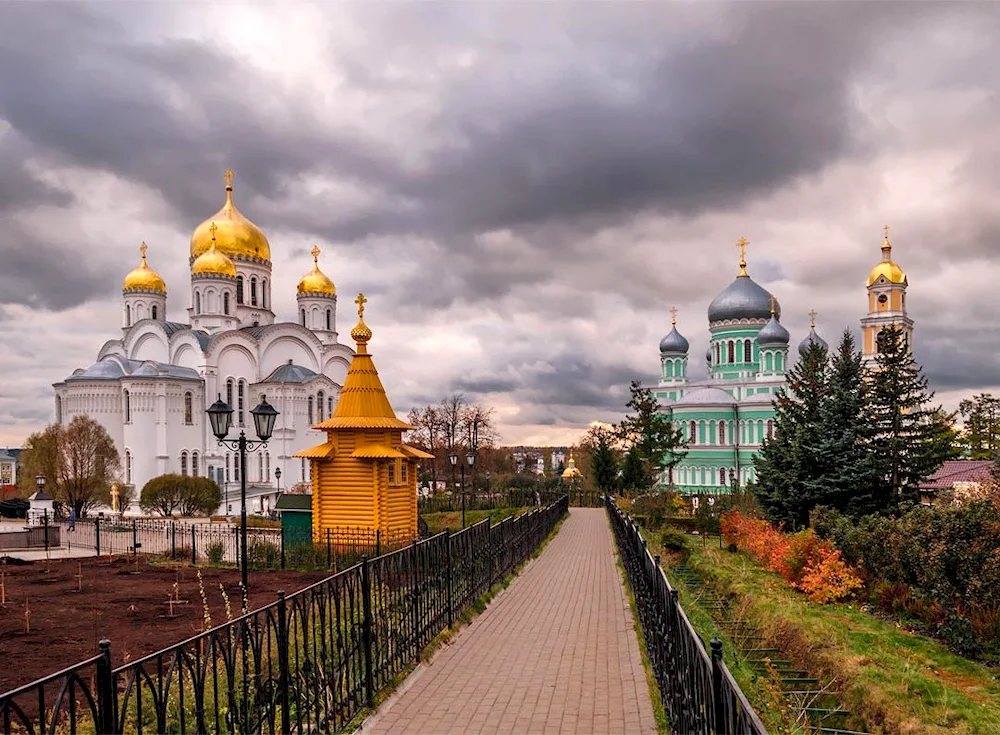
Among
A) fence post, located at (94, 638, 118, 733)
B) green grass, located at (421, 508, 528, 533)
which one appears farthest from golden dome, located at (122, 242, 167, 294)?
fence post, located at (94, 638, 118, 733)

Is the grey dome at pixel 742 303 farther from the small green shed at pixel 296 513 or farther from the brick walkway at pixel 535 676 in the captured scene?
the brick walkway at pixel 535 676

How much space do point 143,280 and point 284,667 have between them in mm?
45418

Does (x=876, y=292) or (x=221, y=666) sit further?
(x=876, y=292)

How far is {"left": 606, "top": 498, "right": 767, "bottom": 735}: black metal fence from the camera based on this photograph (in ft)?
9.82

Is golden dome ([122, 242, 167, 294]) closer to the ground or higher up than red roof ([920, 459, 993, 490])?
higher up

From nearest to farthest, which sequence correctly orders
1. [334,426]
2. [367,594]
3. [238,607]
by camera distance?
[367,594], [238,607], [334,426]

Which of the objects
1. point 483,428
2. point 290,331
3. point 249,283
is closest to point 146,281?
point 249,283

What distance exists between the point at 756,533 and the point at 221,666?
1282 centimetres

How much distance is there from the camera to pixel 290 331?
43312 millimetres

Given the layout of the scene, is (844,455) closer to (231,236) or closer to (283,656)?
(283,656)

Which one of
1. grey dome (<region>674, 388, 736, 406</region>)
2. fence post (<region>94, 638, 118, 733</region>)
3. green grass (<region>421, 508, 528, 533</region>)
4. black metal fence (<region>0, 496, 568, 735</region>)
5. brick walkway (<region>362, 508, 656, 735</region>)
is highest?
grey dome (<region>674, 388, 736, 406</region>)

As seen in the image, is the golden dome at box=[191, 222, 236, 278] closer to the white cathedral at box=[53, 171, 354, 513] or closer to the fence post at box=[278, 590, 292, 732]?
the white cathedral at box=[53, 171, 354, 513]

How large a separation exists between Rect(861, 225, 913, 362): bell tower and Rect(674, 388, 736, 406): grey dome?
8844 mm

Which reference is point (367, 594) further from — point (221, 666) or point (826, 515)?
point (826, 515)
